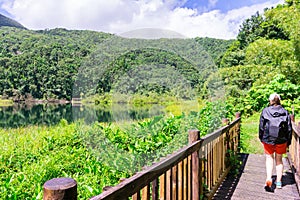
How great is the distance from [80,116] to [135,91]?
3.23 feet

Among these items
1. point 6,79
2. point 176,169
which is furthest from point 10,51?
point 176,169

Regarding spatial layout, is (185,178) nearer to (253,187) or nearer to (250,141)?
(253,187)

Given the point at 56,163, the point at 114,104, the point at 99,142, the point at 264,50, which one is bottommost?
the point at 56,163

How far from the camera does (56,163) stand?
17.5 feet

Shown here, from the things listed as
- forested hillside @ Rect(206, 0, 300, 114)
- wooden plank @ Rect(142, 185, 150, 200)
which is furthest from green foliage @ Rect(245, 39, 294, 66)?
wooden plank @ Rect(142, 185, 150, 200)

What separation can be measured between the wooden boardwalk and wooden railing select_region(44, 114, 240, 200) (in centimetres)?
16

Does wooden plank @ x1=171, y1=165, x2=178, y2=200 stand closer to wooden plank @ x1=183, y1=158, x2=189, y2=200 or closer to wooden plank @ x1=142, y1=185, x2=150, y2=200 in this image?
wooden plank @ x1=183, y1=158, x2=189, y2=200

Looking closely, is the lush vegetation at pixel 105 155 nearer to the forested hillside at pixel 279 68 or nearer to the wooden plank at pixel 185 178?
the wooden plank at pixel 185 178

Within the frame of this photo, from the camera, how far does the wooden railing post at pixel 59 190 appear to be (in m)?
0.87

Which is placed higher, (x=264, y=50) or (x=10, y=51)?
(x=10, y=51)

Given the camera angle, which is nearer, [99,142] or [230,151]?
[230,151]

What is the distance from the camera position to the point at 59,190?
0.87 metres

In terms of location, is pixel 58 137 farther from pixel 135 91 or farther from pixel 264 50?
pixel 264 50

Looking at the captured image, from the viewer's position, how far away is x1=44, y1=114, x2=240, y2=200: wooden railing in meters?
1.19
